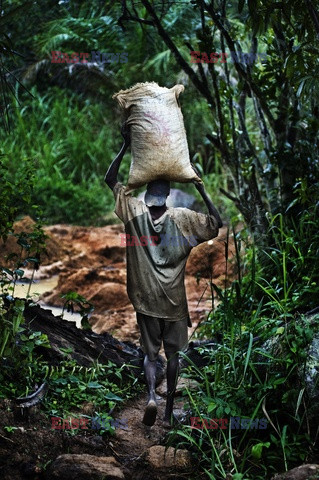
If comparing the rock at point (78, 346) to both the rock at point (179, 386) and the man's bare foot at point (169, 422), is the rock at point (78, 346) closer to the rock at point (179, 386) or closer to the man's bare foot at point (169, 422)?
the rock at point (179, 386)

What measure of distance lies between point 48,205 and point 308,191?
22.1ft

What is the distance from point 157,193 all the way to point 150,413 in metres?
1.28

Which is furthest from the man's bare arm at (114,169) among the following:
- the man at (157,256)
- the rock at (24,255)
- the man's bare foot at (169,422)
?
the rock at (24,255)

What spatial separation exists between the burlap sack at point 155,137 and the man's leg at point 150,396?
106cm

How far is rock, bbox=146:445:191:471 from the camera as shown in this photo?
3.78 meters

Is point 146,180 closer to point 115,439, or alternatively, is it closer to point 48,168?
point 115,439

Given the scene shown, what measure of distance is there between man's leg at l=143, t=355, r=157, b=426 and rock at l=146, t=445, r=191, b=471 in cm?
24

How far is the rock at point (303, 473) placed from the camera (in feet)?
10.7

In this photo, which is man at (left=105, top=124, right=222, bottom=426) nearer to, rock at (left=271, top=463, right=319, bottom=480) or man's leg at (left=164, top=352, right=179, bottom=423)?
man's leg at (left=164, top=352, right=179, bottom=423)

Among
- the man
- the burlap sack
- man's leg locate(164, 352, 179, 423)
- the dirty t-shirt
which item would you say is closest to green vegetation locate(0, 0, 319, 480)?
man's leg locate(164, 352, 179, 423)

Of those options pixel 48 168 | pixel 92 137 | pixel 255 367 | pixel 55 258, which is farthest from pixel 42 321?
pixel 92 137

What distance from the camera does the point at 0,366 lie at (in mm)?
4215

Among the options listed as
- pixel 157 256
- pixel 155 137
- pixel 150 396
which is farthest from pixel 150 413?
pixel 155 137

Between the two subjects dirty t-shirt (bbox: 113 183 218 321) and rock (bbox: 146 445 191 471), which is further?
dirty t-shirt (bbox: 113 183 218 321)
